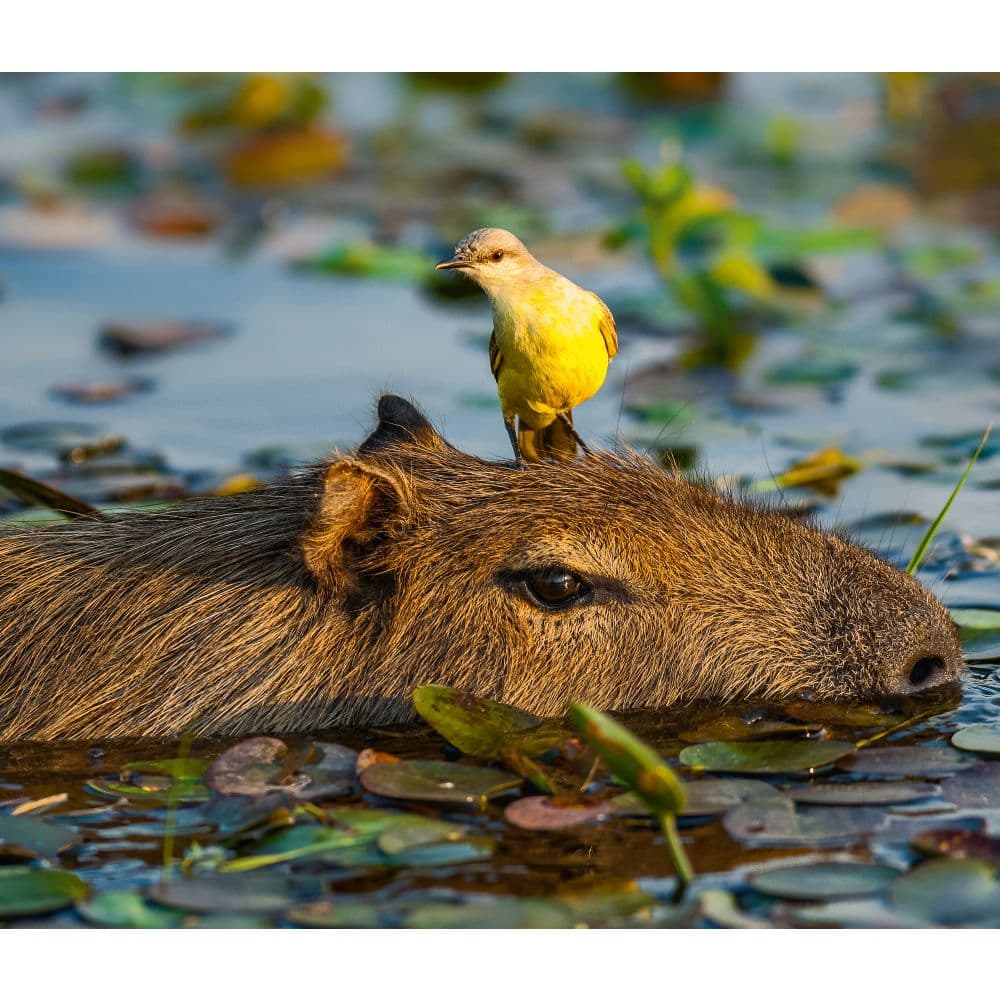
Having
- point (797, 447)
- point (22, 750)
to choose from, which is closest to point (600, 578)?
point (22, 750)

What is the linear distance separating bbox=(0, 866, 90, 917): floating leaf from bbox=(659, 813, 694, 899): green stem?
5.42ft

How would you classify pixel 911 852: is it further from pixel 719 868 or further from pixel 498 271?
pixel 498 271

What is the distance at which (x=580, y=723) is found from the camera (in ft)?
15.2

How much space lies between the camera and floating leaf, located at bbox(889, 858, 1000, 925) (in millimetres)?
4766

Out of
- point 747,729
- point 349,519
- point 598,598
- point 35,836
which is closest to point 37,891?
point 35,836

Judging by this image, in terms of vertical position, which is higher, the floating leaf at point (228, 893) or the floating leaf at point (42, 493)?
the floating leaf at point (42, 493)

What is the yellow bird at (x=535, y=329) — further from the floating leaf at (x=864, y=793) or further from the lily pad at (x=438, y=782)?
the floating leaf at (x=864, y=793)

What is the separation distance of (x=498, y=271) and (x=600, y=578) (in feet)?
3.61

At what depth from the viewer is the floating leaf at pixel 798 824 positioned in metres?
5.26

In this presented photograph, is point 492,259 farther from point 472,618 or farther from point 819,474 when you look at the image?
point 819,474

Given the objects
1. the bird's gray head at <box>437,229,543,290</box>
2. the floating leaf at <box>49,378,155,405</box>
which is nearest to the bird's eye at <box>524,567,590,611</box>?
the bird's gray head at <box>437,229,543,290</box>

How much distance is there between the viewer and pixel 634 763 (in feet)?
15.2

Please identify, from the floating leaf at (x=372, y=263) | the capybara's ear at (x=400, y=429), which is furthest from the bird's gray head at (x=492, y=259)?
the floating leaf at (x=372, y=263)

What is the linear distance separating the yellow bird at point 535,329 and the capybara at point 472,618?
18.1 inches
